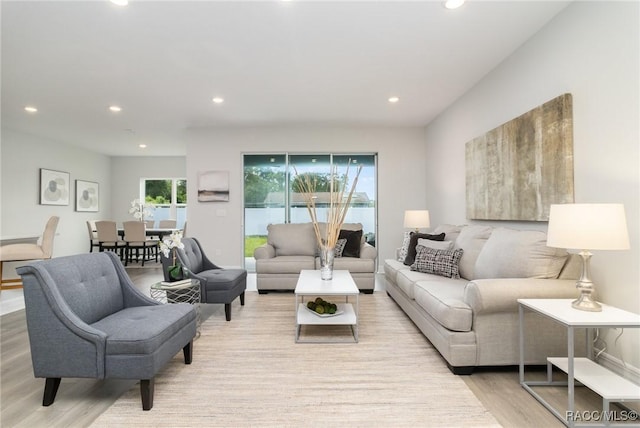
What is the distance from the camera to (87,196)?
7.99 meters

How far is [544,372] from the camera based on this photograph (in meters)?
2.32

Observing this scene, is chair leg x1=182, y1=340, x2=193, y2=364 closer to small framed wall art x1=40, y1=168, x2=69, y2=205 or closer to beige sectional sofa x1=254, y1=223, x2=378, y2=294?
beige sectional sofa x1=254, y1=223, x2=378, y2=294

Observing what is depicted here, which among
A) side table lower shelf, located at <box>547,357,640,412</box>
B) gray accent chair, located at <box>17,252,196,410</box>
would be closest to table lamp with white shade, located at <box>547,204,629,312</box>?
side table lower shelf, located at <box>547,357,640,412</box>

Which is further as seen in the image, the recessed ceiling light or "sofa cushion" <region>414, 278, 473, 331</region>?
the recessed ceiling light

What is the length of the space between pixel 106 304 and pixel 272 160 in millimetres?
4303

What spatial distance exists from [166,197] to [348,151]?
566cm

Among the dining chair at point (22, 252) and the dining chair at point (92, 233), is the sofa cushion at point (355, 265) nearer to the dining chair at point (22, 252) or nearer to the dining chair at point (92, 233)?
the dining chair at point (22, 252)

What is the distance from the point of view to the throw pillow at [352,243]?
484cm

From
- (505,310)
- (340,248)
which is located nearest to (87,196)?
(340,248)

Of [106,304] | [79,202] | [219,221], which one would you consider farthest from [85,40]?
[79,202]

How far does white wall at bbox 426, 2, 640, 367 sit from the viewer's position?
2.00 meters

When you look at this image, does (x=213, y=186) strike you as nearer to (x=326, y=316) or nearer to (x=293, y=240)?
(x=293, y=240)

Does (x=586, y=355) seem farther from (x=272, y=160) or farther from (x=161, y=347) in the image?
(x=272, y=160)

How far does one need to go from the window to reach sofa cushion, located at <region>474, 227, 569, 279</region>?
26.6ft
